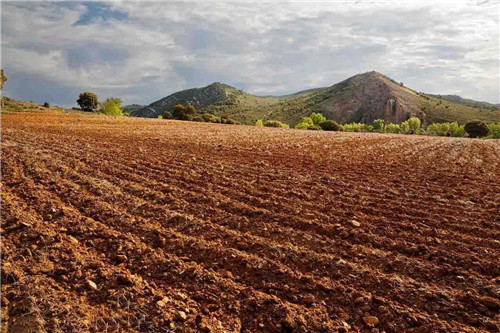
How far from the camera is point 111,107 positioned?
6838cm

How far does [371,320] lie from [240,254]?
86.0 inches

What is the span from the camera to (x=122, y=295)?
4336 millimetres

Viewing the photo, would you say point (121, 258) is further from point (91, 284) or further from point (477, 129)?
point (477, 129)

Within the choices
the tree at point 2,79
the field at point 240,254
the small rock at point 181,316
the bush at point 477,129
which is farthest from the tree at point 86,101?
the bush at point 477,129

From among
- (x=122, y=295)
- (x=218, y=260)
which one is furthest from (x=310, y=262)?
(x=122, y=295)

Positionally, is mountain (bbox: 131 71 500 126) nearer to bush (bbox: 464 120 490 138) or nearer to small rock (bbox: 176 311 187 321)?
bush (bbox: 464 120 490 138)

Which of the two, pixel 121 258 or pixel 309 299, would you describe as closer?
pixel 309 299

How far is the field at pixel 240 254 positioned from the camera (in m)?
4.12

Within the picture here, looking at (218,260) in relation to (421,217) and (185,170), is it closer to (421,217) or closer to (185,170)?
(421,217)

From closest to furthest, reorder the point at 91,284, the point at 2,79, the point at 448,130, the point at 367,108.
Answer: the point at 91,284 → the point at 2,79 → the point at 448,130 → the point at 367,108

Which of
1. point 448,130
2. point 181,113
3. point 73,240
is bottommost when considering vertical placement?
point 73,240

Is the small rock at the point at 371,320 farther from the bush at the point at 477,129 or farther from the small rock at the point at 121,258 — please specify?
the bush at the point at 477,129

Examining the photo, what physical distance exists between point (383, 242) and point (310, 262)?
164cm

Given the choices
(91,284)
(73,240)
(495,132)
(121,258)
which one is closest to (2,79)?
(73,240)
